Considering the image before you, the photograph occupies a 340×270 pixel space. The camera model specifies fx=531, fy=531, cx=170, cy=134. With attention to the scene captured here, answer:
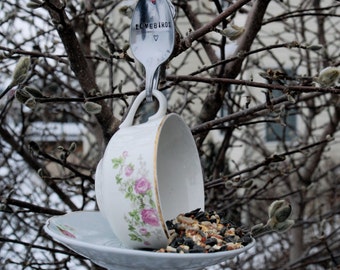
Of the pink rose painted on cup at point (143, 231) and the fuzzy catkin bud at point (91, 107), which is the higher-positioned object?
the fuzzy catkin bud at point (91, 107)

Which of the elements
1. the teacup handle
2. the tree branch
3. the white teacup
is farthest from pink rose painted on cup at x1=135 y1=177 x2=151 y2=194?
the tree branch

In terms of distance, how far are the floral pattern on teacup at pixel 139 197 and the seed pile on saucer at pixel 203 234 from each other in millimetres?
35

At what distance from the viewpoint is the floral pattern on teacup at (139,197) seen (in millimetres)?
746

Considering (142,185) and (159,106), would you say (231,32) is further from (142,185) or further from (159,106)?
(142,185)

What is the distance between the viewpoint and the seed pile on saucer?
0.73 meters

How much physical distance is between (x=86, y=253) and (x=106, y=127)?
441 millimetres

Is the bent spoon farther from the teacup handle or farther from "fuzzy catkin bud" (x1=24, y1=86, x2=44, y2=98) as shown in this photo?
"fuzzy catkin bud" (x1=24, y1=86, x2=44, y2=98)

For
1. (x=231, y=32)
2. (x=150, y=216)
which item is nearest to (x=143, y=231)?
(x=150, y=216)

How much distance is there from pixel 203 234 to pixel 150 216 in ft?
0.27

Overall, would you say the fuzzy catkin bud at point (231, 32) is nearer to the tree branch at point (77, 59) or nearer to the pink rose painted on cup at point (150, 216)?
the tree branch at point (77, 59)

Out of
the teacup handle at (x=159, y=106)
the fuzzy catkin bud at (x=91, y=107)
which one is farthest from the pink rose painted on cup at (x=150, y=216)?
the fuzzy catkin bud at (x=91, y=107)

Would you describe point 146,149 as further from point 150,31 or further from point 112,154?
point 150,31

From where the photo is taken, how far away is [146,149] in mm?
759

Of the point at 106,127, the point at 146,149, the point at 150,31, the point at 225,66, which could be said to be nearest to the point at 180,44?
the point at 150,31
